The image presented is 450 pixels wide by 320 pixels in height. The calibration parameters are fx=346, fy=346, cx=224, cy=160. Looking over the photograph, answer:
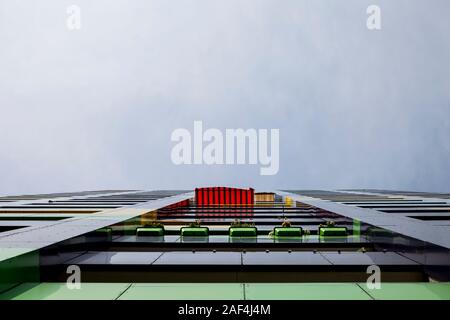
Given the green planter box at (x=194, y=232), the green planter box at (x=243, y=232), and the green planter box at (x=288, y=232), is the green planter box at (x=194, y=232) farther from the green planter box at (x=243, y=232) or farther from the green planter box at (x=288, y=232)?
the green planter box at (x=288, y=232)

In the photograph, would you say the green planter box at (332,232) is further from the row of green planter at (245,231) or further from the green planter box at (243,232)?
the green planter box at (243,232)

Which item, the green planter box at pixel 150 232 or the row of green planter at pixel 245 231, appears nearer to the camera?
the row of green planter at pixel 245 231

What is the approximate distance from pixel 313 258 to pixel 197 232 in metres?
6.38

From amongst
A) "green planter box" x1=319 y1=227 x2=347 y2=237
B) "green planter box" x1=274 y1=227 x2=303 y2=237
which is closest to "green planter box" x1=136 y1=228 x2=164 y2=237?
"green planter box" x1=274 y1=227 x2=303 y2=237

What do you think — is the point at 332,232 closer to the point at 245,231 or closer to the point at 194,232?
the point at 245,231

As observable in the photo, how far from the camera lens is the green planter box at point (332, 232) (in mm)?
16556

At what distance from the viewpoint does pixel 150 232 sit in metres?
17.1

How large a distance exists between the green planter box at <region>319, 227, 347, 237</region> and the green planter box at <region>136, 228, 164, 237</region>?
776 cm

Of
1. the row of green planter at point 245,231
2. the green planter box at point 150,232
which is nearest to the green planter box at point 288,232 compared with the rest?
the row of green planter at point 245,231

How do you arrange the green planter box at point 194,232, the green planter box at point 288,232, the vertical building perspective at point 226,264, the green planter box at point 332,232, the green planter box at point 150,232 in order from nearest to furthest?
the vertical building perspective at point 226,264, the green planter box at point 288,232, the green planter box at point 332,232, the green planter box at point 194,232, the green planter box at point 150,232

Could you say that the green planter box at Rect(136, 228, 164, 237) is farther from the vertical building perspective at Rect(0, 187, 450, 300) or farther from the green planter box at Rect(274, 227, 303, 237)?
the green planter box at Rect(274, 227, 303, 237)

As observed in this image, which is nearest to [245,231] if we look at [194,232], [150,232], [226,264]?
[194,232]

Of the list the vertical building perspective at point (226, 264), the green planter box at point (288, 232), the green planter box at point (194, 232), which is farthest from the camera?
the green planter box at point (194, 232)

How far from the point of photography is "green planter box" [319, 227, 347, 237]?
16.6 meters
